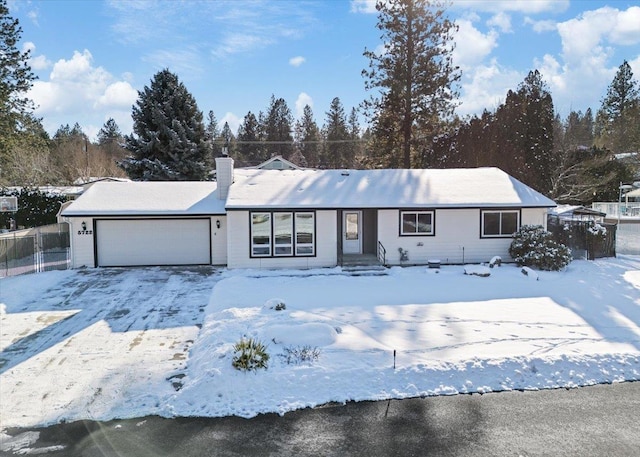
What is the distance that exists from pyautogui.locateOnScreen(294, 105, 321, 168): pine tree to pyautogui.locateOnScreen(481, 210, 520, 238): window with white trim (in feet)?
147

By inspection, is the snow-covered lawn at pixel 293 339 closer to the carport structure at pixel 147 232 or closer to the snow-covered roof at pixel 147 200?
the carport structure at pixel 147 232

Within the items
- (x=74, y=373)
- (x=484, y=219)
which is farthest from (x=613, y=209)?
(x=74, y=373)

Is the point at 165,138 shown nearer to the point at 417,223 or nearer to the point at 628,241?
the point at 417,223

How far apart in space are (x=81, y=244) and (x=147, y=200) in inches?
116

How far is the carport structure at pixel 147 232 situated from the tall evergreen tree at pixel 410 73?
1553cm

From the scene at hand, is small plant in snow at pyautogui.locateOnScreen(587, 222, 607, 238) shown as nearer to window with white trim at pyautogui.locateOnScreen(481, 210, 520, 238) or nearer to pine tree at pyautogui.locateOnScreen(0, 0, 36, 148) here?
window with white trim at pyautogui.locateOnScreen(481, 210, 520, 238)

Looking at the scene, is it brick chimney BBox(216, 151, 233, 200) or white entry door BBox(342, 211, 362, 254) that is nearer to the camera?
white entry door BBox(342, 211, 362, 254)

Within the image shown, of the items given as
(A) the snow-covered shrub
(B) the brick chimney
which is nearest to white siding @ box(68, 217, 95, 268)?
(B) the brick chimney

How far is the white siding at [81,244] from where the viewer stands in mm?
17562

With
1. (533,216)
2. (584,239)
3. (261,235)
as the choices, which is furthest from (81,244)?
(584,239)

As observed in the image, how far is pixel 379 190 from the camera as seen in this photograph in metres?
19.3

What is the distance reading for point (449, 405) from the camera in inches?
274

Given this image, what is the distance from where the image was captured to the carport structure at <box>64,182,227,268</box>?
1767 cm

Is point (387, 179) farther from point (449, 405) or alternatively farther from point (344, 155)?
point (344, 155)
